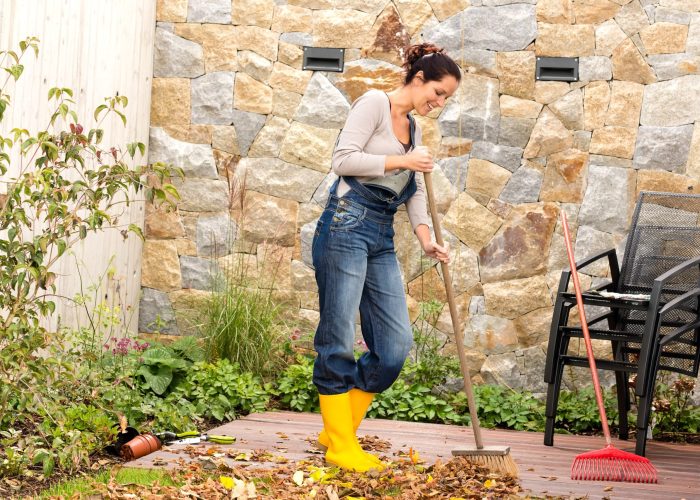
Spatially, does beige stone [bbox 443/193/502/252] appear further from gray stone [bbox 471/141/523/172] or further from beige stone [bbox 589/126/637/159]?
beige stone [bbox 589/126/637/159]

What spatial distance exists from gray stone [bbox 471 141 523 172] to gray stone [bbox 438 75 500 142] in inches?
1.6

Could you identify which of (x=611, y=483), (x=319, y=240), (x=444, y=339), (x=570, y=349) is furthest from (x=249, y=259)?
(x=611, y=483)

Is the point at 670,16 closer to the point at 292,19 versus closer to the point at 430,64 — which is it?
the point at 292,19

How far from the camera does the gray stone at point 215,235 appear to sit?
5.84 m

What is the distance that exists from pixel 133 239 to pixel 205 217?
0.43 meters

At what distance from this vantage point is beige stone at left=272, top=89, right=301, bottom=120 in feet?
19.1

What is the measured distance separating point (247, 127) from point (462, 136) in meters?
1.24

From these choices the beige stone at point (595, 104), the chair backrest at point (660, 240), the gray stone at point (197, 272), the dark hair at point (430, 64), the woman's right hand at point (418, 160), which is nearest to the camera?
the woman's right hand at point (418, 160)

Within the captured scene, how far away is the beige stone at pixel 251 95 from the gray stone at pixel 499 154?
4.00 ft

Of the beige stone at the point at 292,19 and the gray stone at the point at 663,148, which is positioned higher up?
the beige stone at the point at 292,19

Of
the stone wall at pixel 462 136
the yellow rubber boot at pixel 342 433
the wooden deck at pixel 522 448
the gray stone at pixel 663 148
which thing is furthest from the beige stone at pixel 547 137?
the yellow rubber boot at pixel 342 433

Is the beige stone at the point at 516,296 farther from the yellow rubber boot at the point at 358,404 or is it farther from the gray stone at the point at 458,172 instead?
the yellow rubber boot at the point at 358,404

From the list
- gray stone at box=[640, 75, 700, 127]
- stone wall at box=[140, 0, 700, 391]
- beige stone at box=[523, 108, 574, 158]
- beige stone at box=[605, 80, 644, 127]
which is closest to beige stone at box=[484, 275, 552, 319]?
stone wall at box=[140, 0, 700, 391]

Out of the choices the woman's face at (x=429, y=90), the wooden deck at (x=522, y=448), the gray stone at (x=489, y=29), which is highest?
the gray stone at (x=489, y=29)
